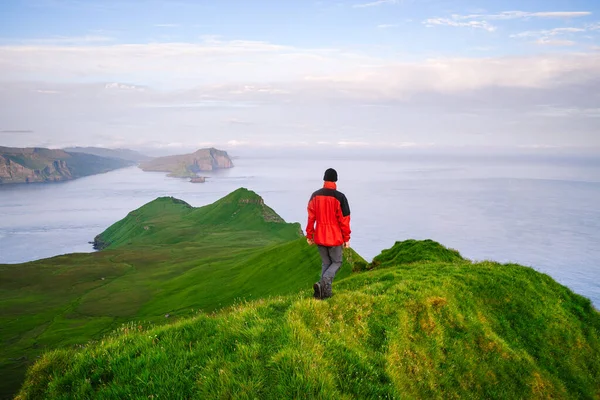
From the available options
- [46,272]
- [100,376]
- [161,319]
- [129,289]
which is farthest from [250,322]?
[46,272]

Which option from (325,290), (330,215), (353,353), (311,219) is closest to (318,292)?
Answer: (325,290)

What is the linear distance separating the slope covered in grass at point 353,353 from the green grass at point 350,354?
4cm

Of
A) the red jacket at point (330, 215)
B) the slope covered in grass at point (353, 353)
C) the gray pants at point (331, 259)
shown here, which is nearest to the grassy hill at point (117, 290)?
the slope covered in grass at point (353, 353)

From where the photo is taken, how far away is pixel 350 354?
32.9 ft

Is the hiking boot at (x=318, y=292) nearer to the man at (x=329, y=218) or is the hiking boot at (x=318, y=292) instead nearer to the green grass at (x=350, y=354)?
the man at (x=329, y=218)

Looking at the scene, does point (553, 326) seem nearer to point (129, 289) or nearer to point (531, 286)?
point (531, 286)

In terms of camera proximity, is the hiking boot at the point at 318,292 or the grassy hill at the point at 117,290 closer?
the hiking boot at the point at 318,292

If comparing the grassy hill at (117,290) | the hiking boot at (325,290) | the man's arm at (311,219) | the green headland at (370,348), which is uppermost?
the man's arm at (311,219)

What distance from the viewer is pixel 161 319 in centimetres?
9800

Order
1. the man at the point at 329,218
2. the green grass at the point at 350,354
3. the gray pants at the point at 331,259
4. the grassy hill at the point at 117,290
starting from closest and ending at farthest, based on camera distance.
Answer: the green grass at the point at 350,354
the man at the point at 329,218
the gray pants at the point at 331,259
the grassy hill at the point at 117,290

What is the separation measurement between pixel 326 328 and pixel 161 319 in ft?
323

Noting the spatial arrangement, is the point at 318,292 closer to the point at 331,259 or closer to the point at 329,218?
the point at 331,259

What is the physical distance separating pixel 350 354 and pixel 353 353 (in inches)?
9.7

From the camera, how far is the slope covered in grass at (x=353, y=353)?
8859 millimetres
